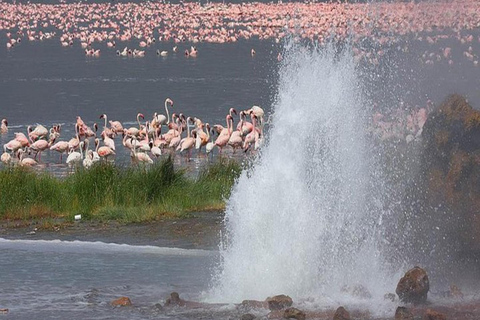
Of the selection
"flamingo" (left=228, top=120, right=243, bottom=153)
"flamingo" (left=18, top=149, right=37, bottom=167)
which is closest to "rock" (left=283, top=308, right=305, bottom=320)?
"flamingo" (left=18, top=149, right=37, bottom=167)

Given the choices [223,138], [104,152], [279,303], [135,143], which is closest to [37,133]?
[135,143]

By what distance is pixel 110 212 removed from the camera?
19.8 metres

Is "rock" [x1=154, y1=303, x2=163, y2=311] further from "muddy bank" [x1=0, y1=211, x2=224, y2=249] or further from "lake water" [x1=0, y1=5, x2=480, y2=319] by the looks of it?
"muddy bank" [x1=0, y1=211, x2=224, y2=249]

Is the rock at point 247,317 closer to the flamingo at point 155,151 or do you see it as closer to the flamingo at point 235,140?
the flamingo at point 155,151

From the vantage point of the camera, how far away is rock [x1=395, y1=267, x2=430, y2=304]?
13555mm

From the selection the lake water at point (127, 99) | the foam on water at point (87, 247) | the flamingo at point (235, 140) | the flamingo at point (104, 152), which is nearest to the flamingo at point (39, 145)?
the lake water at point (127, 99)

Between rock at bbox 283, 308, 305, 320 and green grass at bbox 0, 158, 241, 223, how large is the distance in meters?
6.68

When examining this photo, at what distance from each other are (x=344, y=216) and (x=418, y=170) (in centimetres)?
111

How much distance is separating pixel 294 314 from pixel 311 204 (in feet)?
6.98

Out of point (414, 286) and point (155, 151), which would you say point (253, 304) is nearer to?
point (414, 286)

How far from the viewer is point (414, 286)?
13.6 meters

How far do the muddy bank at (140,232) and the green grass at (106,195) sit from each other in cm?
37

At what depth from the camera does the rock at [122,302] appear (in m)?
14.1

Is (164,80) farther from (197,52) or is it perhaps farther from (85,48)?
(85,48)
